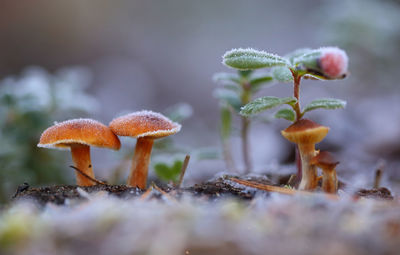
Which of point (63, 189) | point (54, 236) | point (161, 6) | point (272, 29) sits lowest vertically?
point (63, 189)

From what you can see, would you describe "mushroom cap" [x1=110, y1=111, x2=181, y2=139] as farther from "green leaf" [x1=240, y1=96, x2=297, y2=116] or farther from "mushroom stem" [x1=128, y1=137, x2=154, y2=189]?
"green leaf" [x1=240, y1=96, x2=297, y2=116]

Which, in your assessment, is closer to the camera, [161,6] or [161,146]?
[161,146]

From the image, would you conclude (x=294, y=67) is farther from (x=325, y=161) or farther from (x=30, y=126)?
(x=30, y=126)

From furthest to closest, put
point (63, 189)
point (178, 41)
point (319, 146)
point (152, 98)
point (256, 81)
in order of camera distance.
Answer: point (178, 41) < point (152, 98) < point (319, 146) < point (256, 81) < point (63, 189)

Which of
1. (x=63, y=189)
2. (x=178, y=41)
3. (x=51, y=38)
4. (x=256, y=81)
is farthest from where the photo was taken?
(x=178, y=41)

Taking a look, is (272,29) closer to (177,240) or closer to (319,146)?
(319,146)

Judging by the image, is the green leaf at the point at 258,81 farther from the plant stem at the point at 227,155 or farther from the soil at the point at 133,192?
the soil at the point at 133,192

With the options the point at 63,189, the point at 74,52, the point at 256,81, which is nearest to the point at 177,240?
the point at 63,189
